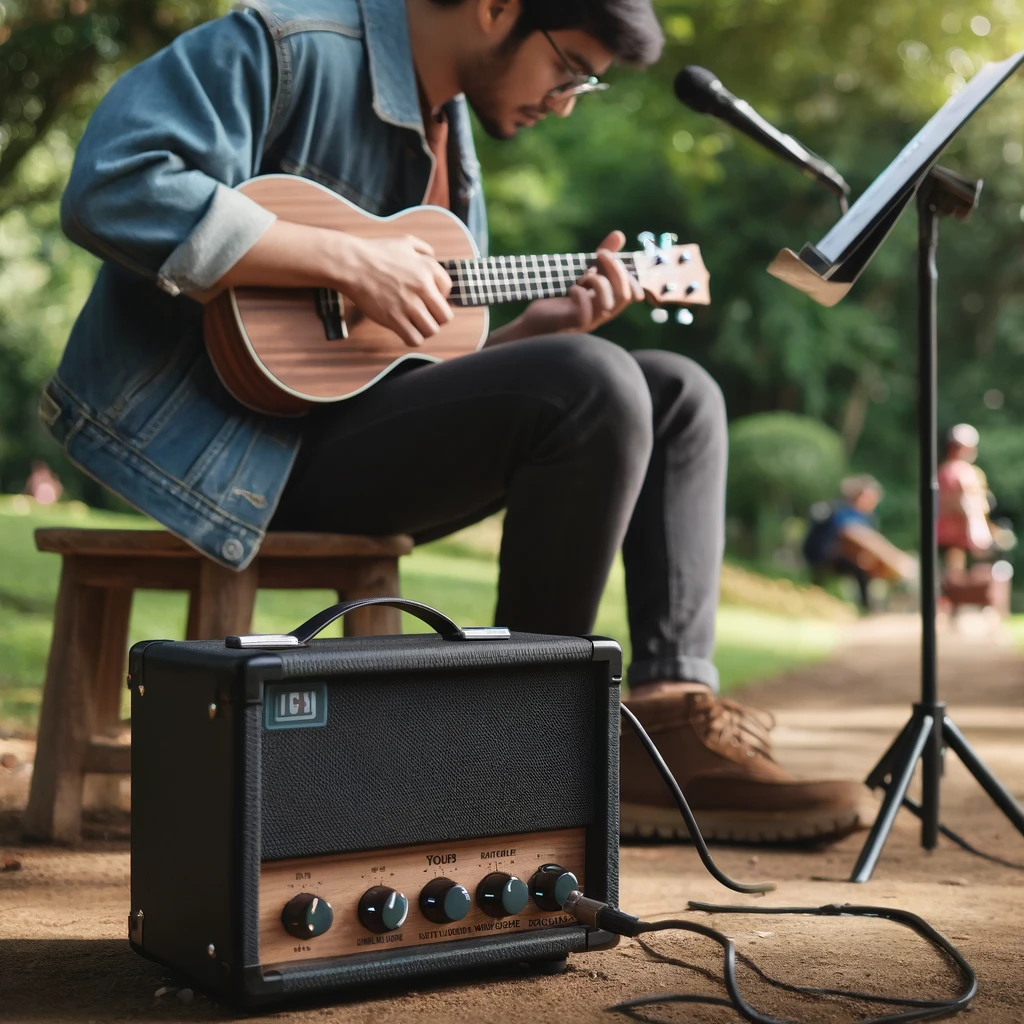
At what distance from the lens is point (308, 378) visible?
206 cm

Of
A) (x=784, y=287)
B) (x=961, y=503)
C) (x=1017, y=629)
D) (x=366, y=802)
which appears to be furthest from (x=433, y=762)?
(x=784, y=287)

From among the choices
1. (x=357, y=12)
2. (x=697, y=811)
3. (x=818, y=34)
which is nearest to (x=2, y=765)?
(x=697, y=811)

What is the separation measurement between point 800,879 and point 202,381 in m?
1.17

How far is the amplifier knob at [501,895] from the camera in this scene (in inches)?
53.0

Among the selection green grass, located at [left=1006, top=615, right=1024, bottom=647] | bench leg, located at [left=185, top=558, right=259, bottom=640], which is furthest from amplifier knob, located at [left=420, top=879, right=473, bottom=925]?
green grass, located at [left=1006, top=615, right=1024, bottom=647]

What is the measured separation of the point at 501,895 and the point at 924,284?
1331 mm

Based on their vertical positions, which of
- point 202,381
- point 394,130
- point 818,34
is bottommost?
point 202,381

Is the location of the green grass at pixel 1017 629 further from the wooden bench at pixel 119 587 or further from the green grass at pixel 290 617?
the wooden bench at pixel 119 587

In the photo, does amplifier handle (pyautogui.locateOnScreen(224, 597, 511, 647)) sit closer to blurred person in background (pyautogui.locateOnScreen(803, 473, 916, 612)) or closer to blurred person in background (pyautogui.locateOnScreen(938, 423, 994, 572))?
blurred person in background (pyautogui.locateOnScreen(938, 423, 994, 572))

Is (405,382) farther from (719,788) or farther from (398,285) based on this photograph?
(719,788)

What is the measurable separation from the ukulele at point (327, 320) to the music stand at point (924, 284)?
57 centimetres

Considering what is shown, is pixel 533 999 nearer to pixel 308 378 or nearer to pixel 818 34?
pixel 308 378

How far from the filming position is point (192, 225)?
192 cm

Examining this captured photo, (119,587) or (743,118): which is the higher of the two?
(743,118)
